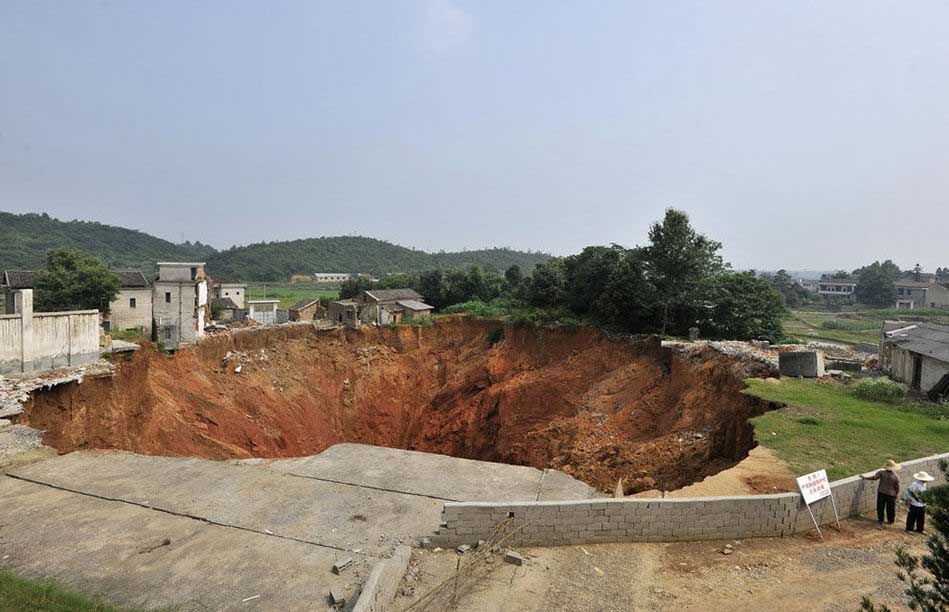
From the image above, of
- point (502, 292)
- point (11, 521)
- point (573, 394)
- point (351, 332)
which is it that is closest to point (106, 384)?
Answer: point (11, 521)

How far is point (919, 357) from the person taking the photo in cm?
1470

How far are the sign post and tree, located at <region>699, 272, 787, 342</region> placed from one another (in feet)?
54.9

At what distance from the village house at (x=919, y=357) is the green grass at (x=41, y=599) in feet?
59.7

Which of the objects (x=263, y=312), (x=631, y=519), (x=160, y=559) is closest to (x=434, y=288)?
(x=263, y=312)

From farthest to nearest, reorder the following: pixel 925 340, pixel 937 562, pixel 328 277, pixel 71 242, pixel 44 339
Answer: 1. pixel 328 277
2. pixel 71 242
3. pixel 44 339
4. pixel 925 340
5. pixel 937 562

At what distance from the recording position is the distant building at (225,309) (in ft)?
134

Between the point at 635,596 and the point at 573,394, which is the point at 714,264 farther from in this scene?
the point at 635,596

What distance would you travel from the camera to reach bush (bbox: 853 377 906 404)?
522 inches

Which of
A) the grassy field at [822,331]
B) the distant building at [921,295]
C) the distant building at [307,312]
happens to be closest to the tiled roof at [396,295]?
the distant building at [307,312]

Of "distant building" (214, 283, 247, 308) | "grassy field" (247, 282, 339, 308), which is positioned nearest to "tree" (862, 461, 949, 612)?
"distant building" (214, 283, 247, 308)

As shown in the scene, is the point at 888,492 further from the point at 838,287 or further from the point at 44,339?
the point at 838,287

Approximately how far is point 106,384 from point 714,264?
2448 centimetres

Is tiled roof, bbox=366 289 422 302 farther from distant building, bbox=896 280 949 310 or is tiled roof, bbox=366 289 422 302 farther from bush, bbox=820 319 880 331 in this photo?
distant building, bbox=896 280 949 310

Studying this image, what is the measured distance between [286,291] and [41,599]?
73685 mm
